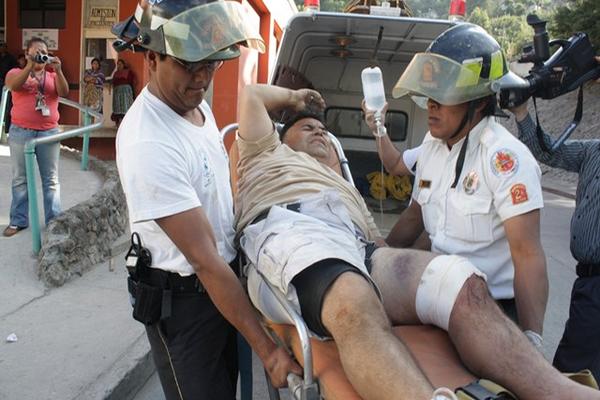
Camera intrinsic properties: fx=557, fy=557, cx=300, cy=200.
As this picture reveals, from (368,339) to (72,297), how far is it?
10.6 feet

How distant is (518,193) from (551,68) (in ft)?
2.38

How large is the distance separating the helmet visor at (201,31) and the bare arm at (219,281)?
0.51 m

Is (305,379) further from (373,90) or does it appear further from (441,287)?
(373,90)

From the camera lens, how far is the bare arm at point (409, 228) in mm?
2805

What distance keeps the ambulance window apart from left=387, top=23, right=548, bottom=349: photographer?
125 inches

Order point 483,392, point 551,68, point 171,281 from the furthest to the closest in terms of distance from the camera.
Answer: point 551,68
point 171,281
point 483,392

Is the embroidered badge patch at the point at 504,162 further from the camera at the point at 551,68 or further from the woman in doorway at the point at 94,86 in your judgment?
the woman in doorway at the point at 94,86

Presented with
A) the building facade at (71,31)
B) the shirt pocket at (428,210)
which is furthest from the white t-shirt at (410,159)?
the building facade at (71,31)

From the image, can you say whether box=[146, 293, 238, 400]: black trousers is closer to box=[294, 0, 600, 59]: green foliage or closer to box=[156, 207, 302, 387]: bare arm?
box=[156, 207, 302, 387]: bare arm

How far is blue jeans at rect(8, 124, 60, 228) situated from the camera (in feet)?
16.5

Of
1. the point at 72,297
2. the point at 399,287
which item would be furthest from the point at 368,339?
the point at 72,297

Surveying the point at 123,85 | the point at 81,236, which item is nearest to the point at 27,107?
the point at 81,236

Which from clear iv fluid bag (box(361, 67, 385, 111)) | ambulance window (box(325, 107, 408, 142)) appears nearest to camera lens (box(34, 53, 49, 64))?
ambulance window (box(325, 107, 408, 142))

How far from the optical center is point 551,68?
246 cm
